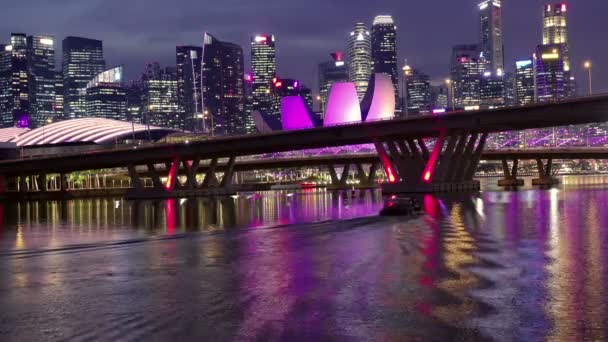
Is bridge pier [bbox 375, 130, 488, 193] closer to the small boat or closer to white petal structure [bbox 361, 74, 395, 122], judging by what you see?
the small boat

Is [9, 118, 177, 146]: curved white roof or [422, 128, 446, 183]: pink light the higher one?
[9, 118, 177, 146]: curved white roof

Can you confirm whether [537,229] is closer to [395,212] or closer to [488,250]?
[488,250]

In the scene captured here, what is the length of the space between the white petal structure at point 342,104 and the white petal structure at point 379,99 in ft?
11.7

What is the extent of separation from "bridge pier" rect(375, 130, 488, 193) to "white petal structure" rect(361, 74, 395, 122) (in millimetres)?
59697

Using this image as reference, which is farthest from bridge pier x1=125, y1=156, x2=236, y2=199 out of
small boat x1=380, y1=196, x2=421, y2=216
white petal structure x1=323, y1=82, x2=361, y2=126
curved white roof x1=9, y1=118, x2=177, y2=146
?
small boat x1=380, y1=196, x2=421, y2=216

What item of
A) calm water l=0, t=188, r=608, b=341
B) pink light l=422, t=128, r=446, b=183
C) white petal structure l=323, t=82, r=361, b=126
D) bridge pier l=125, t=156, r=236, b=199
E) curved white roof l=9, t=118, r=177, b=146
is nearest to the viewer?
calm water l=0, t=188, r=608, b=341

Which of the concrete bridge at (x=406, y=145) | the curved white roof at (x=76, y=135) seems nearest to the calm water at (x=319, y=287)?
the concrete bridge at (x=406, y=145)

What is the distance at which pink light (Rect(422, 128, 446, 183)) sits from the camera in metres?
99.3

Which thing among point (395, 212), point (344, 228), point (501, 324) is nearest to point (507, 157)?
point (395, 212)

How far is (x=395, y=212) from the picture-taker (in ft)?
167

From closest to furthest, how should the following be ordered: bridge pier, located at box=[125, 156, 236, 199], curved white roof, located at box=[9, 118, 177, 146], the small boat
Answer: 1. the small boat
2. bridge pier, located at box=[125, 156, 236, 199]
3. curved white roof, located at box=[9, 118, 177, 146]

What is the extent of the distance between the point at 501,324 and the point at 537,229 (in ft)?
75.1

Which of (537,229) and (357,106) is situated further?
(357,106)

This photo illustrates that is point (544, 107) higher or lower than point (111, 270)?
higher
